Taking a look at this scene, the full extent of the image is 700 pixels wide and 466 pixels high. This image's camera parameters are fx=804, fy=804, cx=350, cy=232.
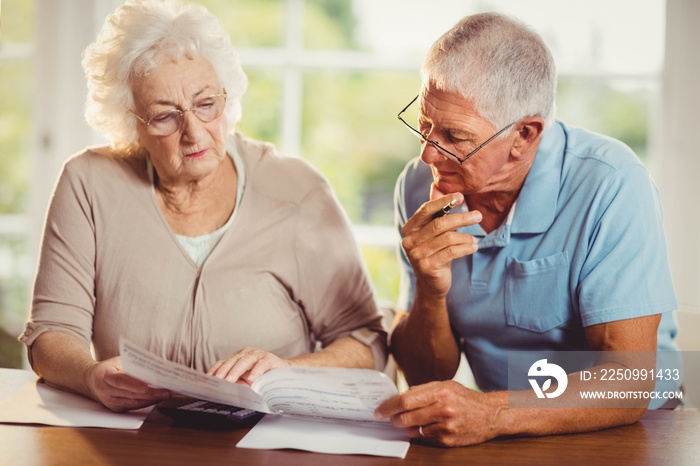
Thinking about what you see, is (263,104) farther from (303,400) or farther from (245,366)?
(303,400)

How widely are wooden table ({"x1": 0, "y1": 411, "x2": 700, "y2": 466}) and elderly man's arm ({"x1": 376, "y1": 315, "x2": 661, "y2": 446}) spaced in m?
0.02

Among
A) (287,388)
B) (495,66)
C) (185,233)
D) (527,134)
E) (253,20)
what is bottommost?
(287,388)

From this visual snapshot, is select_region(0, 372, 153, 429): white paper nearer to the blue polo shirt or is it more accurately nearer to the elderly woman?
the elderly woman

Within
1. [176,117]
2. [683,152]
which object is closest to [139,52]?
[176,117]

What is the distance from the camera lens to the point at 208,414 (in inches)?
55.2

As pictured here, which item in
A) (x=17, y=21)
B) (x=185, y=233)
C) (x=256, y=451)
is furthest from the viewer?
(x=17, y=21)

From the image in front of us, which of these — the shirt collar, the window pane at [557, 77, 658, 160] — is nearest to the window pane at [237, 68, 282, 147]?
the window pane at [557, 77, 658, 160]

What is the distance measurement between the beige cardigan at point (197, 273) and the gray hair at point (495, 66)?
516 millimetres

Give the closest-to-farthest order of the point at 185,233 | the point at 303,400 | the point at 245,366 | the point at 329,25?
the point at 303,400, the point at 245,366, the point at 185,233, the point at 329,25

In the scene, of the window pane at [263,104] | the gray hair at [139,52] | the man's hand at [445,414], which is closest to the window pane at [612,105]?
the window pane at [263,104]

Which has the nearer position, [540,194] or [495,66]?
[495,66]

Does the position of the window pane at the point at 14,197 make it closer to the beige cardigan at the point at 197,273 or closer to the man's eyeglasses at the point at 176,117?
the beige cardigan at the point at 197,273

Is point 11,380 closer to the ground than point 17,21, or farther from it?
closer to the ground

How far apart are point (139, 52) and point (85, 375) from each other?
71 cm
